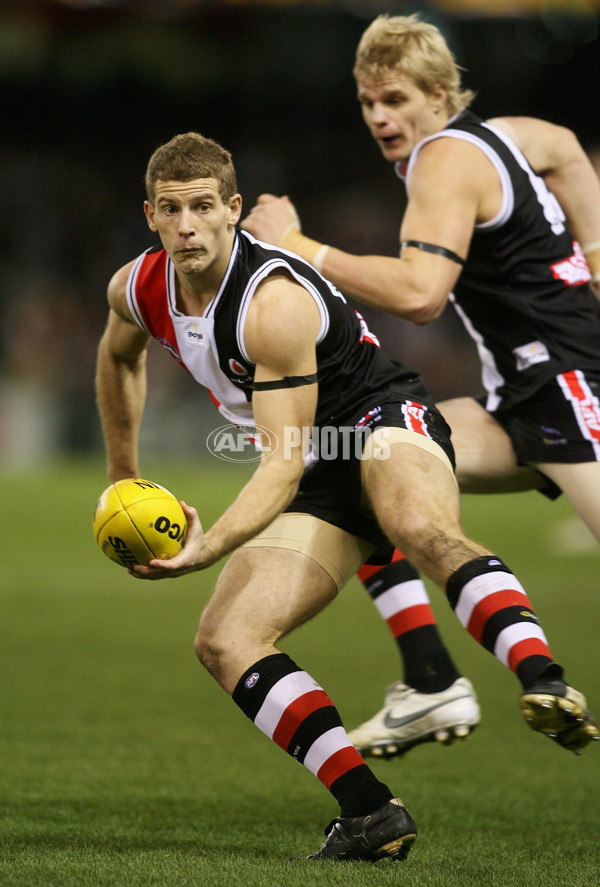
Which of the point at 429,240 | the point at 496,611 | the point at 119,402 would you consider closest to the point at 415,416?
the point at 429,240

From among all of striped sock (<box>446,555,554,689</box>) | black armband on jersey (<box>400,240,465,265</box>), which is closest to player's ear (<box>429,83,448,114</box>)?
black armband on jersey (<box>400,240,465,265</box>)

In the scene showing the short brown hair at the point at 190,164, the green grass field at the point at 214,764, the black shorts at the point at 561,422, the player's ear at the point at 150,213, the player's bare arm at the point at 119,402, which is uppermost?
the short brown hair at the point at 190,164

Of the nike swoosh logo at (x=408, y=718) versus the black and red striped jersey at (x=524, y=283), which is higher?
the black and red striped jersey at (x=524, y=283)

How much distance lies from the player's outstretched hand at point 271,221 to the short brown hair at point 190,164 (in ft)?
1.89

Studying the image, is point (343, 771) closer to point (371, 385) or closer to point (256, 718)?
point (256, 718)

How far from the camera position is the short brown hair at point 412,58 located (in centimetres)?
433

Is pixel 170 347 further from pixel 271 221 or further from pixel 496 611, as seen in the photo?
pixel 496 611

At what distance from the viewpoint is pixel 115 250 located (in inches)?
790

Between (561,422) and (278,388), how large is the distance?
128cm

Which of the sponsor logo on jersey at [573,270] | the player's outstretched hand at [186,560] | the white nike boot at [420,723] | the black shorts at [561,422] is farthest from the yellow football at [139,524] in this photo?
the sponsor logo on jersey at [573,270]

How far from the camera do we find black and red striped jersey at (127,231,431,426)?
3.62m

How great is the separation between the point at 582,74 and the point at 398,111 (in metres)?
15.5

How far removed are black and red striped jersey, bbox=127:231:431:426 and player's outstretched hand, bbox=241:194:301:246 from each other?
0.33 meters

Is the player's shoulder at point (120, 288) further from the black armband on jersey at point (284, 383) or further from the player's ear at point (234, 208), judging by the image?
the black armband on jersey at point (284, 383)
